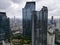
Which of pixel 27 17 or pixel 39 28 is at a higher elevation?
pixel 27 17

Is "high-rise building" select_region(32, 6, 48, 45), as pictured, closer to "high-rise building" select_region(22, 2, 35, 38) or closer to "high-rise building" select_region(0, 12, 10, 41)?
"high-rise building" select_region(22, 2, 35, 38)

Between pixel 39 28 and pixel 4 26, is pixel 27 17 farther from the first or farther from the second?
pixel 39 28

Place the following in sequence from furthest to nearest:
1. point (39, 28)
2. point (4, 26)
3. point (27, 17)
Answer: point (27, 17)
point (4, 26)
point (39, 28)

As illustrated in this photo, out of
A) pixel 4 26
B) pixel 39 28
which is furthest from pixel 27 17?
pixel 39 28

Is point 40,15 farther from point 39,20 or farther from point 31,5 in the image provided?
point 31,5

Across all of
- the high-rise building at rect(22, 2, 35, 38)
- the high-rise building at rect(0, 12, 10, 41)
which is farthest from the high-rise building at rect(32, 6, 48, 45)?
the high-rise building at rect(0, 12, 10, 41)

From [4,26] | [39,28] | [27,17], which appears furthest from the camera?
[27,17]

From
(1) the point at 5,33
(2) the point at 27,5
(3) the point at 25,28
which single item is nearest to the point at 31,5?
(2) the point at 27,5

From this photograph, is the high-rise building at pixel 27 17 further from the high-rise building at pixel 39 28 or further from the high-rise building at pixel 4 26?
the high-rise building at pixel 39 28
